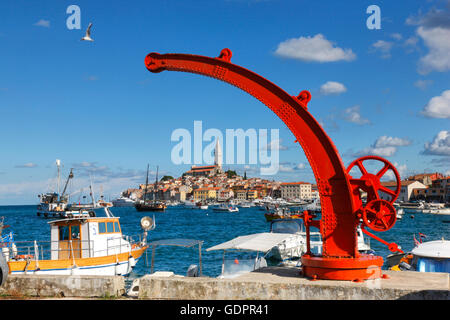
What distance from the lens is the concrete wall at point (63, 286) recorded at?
10453 mm

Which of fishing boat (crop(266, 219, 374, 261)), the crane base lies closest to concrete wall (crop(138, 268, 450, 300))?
the crane base

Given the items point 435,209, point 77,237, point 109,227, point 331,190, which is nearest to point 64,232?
A: point 77,237

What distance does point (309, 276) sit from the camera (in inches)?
428

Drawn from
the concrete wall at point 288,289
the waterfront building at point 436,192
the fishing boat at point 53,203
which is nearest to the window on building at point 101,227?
the concrete wall at point 288,289

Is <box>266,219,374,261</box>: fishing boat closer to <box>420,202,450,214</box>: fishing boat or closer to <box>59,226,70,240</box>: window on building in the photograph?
<box>59,226,70,240</box>: window on building

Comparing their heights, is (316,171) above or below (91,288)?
above

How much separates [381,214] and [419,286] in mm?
1882

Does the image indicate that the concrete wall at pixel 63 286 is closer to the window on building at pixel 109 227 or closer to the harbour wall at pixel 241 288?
the harbour wall at pixel 241 288

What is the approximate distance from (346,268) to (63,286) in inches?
249

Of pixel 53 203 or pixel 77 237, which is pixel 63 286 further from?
pixel 53 203

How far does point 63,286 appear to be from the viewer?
1063 centimetres

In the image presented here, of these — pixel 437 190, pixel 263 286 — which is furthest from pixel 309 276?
pixel 437 190

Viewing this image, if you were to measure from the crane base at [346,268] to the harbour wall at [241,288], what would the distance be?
304 millimetres
